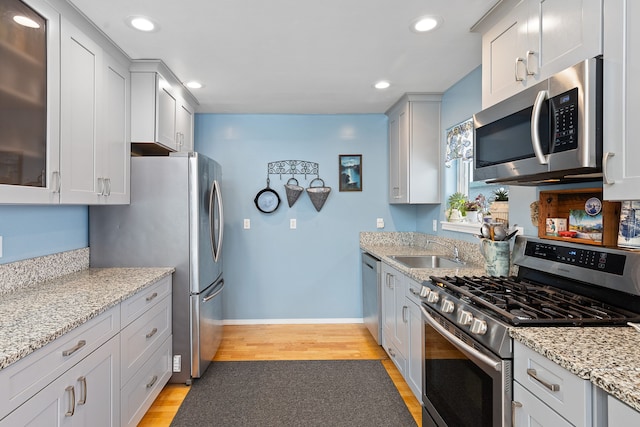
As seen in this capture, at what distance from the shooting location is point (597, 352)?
0.99 meters

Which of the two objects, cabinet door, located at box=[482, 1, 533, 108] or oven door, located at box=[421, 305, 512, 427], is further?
cabinet door, located at box=[482, 1, 533, 108]

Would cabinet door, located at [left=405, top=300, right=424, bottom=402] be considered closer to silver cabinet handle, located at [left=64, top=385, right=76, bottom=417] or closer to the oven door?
the oven door

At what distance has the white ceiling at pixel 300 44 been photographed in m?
1.87

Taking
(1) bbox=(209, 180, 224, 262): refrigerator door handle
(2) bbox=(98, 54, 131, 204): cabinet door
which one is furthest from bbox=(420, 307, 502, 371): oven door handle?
(2) bbox=(98, 54, 131, 204): cabinet door

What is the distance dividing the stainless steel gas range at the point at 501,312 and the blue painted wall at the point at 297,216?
2.07 meters

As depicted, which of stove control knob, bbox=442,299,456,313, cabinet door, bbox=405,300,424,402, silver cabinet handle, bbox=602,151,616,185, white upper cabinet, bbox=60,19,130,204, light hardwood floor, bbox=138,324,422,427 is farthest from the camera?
light hardwood floor, bbox=138,324,422,427

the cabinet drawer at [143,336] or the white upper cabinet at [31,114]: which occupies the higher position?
the white upper cabinet at [31,114]

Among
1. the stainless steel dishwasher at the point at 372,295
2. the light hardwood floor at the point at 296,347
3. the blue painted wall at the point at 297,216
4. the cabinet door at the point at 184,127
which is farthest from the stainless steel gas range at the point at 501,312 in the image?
the cabinet door at the point at 184,127

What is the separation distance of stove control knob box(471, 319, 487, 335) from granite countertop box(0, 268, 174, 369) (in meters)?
1.53

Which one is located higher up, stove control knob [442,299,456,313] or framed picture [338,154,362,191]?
framed picture [338,154,362,191]

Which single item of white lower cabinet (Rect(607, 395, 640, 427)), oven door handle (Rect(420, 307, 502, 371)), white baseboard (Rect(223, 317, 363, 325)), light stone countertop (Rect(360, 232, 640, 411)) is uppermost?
light stone countertop (Rect(360, 232, 640, 411))

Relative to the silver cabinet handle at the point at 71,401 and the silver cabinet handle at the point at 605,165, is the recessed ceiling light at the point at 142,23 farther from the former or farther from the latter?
the silver cabinet handle at the point at 605,165

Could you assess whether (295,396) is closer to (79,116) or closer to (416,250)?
(416,250)

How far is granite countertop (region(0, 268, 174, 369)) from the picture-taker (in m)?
1.18
